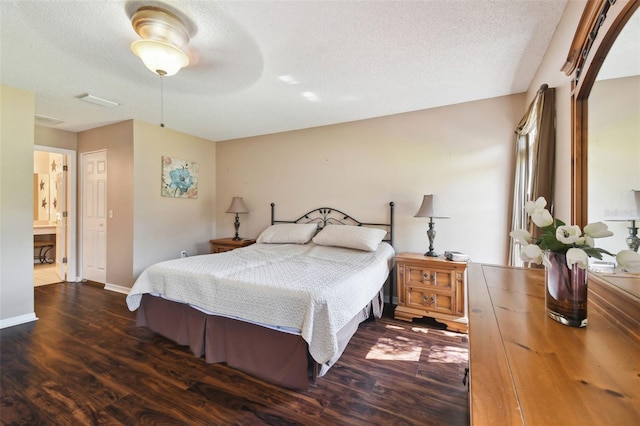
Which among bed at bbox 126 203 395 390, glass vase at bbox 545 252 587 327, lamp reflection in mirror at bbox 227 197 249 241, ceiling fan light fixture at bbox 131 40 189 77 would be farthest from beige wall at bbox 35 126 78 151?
glass vase at bbox 545 252 587 327

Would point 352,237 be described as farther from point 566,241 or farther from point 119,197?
point 119,197

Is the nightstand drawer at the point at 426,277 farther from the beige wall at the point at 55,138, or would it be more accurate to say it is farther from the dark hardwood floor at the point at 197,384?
the beige wall at the point at 55,138

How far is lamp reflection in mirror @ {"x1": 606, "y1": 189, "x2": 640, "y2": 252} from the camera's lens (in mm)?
936

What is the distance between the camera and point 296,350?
1.81m

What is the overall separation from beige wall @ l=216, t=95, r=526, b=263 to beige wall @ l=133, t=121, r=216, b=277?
3.08ft

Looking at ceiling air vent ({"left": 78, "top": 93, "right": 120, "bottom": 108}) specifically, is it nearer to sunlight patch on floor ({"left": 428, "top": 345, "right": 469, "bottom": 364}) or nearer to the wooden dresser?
the wooden dresser

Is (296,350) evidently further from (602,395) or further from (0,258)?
(0,258)

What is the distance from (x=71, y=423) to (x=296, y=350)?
52.1 inches

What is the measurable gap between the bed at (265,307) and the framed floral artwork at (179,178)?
2.07 m

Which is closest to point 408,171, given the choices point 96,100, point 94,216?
point 96,100

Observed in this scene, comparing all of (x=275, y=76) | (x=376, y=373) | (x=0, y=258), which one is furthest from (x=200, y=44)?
(x=0, y=258)

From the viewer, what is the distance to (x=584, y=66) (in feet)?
4.37

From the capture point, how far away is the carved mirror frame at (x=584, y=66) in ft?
3.59

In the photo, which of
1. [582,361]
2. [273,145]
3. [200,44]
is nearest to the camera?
[582,361]
